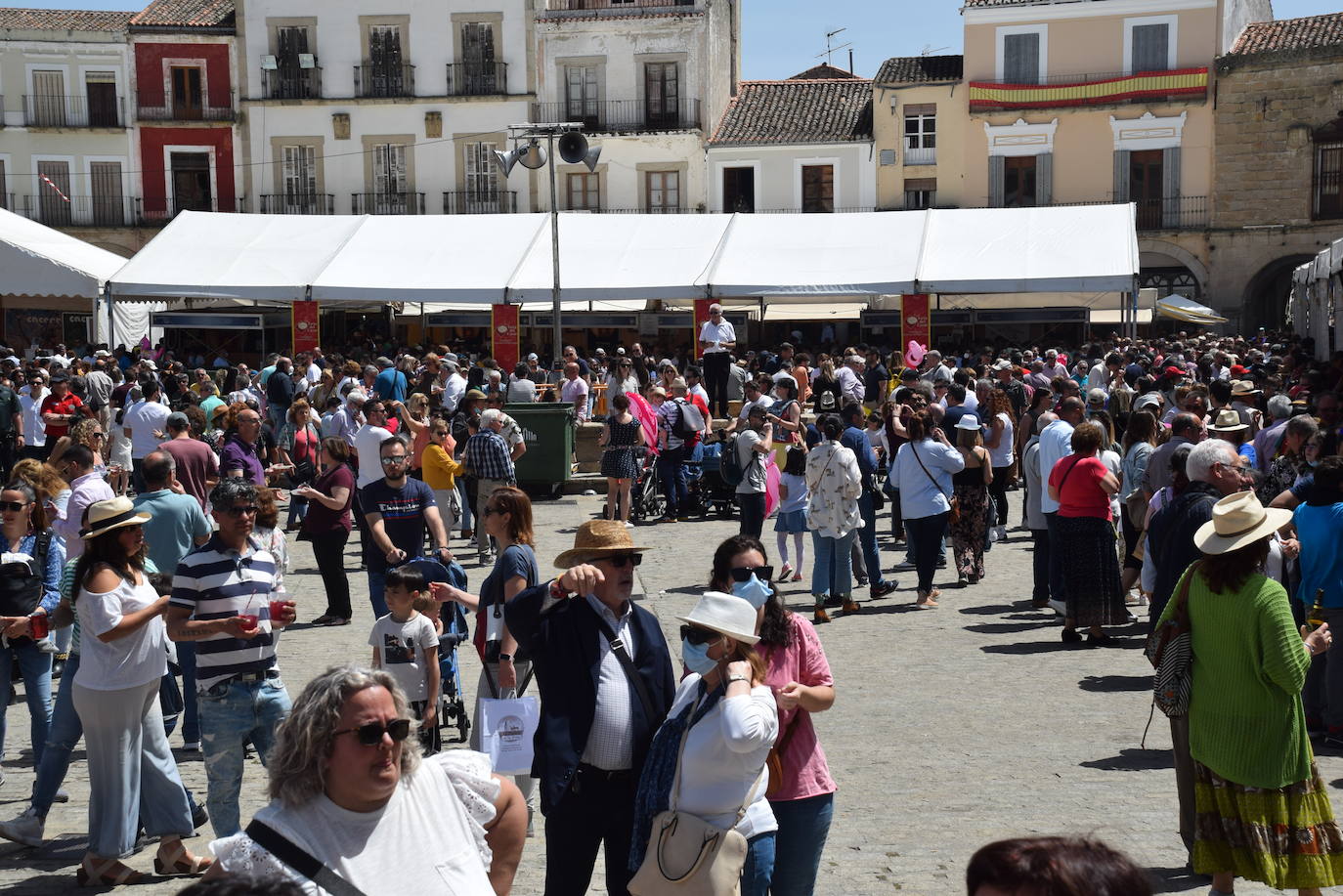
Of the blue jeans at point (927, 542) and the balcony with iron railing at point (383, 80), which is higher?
the balcony with iron railing at point (383, 80)

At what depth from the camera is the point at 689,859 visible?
423 centimetres

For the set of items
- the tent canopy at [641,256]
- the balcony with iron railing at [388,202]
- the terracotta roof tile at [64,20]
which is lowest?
the tent canopy at [641,256]

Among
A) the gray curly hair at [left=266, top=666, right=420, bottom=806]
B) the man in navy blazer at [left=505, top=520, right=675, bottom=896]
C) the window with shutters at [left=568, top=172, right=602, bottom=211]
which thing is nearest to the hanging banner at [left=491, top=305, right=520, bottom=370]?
the window with shutters at [left=568, top=172, right=602, bottom=211]

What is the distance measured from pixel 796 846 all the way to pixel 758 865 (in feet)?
0.84

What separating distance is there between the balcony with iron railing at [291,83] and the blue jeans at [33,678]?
37020 mm

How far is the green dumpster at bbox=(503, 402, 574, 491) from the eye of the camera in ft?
61.2

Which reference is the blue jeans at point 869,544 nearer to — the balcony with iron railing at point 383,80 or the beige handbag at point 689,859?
the beige handbag at point 689,859

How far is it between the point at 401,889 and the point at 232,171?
41.9 m

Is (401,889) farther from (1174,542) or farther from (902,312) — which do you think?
(902,312)

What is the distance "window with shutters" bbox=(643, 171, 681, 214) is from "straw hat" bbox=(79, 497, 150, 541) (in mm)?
35919

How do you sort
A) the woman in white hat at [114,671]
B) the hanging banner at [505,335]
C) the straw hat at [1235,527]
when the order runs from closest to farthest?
the straw hat at [1235,527] < the woman in white hat at [114,671] < the hanging banner at [505,335]

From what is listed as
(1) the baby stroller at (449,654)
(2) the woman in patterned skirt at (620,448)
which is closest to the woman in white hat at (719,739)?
(1) the baby stroller at (449,654)

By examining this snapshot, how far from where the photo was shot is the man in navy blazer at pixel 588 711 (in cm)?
478

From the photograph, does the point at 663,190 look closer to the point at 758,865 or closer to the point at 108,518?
the point at 108,518
